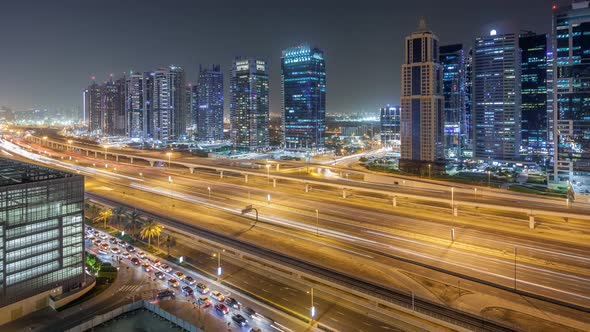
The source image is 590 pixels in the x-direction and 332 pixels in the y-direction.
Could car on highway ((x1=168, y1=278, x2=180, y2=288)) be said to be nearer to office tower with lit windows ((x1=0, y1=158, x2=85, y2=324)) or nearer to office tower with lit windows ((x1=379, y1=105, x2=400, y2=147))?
office tower with lit windows ((x1=0, y1=158, x2=85, y2=324))

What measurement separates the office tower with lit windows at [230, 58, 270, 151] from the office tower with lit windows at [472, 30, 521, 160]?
87873 millimetres

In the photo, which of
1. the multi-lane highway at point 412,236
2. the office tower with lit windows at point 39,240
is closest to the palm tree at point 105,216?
the multi-lane highway at point 412,236

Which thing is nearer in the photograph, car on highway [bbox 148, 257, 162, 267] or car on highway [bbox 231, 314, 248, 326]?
car on highway [bbox 231, 314, 248, 326]

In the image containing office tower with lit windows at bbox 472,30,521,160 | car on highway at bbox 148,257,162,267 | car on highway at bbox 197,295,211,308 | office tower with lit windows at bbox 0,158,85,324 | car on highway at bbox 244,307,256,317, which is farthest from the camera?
office tower with lit windows at bbox 472,30,521,160

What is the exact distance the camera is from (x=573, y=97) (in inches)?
3086

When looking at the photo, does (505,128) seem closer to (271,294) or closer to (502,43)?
(502,43)

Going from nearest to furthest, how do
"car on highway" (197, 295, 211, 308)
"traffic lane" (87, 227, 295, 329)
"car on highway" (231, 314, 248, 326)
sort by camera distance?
1. "car on highway" (231, 314, 248, 326)
2. "traffic lane" (87, 227, 295, 329)
3. "car on highway" (197, 295, 211, 308)

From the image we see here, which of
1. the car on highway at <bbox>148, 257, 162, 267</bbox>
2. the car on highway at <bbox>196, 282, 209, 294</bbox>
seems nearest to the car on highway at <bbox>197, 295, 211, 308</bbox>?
the car on highway at <bbox>196, 282, 209, 294</bbox>

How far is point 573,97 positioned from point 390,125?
11845 centimetres

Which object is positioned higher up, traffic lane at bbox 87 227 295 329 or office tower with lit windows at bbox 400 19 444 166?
office tower with lit windows at bbox 400 19 444 166

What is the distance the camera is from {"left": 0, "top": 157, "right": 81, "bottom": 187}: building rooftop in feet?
112

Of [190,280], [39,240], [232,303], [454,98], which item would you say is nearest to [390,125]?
[454,98]

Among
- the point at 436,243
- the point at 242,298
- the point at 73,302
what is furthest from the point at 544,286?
the point at 73,302

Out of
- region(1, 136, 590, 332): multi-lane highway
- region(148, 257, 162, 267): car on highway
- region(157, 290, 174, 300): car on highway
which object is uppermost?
region(1, 136, 590, 332): multi-lane highway
